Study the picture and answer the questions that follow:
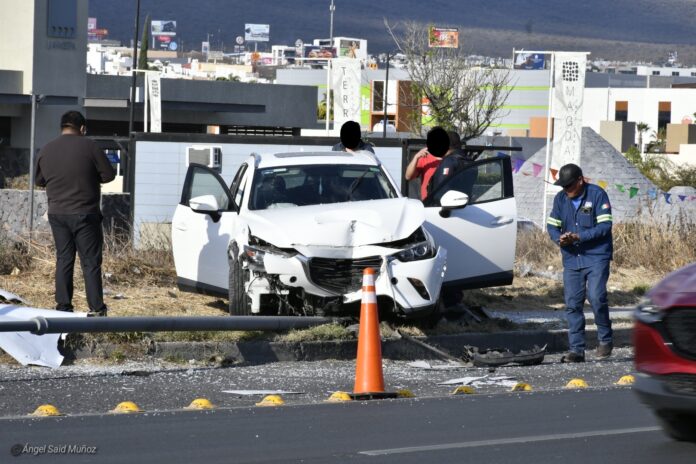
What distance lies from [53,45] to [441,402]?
42.6 metres

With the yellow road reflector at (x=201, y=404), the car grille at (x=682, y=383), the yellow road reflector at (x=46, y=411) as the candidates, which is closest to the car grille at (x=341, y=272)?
the yellow road reflector at (x=201, y=404)

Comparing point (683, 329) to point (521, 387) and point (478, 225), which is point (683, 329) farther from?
point (478, 225)

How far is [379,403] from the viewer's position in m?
9.02

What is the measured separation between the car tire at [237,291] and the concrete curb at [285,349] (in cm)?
36

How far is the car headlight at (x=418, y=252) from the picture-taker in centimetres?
1114

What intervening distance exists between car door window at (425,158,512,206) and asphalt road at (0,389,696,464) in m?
4.03

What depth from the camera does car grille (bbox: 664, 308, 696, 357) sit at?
269 inches

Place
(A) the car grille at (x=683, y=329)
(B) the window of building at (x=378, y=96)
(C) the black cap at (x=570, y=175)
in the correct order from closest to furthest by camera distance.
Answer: (A) the car grille at (x=683, y=329) → (C) the black cap at (x=570, y=175) → (B) the window of building at (x=378, y=96)

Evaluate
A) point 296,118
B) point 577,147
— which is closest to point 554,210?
point 577,147

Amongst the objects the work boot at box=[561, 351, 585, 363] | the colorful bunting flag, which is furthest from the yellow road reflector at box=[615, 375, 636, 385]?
the colorful bunting flag

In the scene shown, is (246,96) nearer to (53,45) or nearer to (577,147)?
(53,45)

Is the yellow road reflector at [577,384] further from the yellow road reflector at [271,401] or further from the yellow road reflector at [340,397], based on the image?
the yellow road reflector at [271,401]

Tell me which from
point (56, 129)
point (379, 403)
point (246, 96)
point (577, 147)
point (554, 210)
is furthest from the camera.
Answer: point (246, 96)

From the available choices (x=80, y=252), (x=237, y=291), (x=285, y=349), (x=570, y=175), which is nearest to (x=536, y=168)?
(x=570, y=175)
